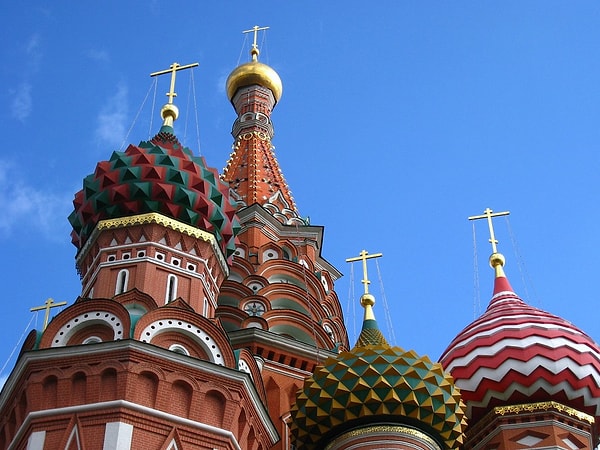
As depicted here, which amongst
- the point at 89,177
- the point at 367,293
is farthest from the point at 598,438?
the point at 89,177

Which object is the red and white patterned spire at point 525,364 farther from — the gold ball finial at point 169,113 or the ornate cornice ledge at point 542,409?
the gold ball finial at point 169,113

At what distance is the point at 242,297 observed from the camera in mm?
18531

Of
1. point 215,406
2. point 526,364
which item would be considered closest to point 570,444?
point 526,364

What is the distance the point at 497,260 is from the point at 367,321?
5139 millimetres

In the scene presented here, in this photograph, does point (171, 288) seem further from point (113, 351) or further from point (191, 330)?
point (113, 351)

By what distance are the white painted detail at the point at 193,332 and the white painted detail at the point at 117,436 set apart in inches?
63.4

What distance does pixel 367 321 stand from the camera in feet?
53.7

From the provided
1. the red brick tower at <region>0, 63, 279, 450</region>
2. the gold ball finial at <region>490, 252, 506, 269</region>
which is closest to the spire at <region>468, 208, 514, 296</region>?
the gold ball finial at <region>490, 252, 506, 269</region>

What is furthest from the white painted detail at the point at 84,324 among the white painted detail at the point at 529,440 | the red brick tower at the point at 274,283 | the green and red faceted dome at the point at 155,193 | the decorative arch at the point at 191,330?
the white painted detail at the point at 529,440

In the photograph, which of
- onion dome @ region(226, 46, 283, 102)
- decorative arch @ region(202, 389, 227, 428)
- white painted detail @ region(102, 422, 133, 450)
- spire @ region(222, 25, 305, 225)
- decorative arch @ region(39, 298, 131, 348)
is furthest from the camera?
onion dome @ region(226, 46, 283, 102)

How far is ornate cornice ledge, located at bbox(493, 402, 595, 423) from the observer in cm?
1667

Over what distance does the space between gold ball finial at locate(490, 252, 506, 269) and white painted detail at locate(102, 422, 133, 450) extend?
10.1 metres

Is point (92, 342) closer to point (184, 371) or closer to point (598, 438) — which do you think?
point (184, 371)

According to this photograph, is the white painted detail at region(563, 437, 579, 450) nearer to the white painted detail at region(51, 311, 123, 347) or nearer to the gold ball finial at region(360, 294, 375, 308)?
the gold ball finial at region(360, 294, 375, 308)
